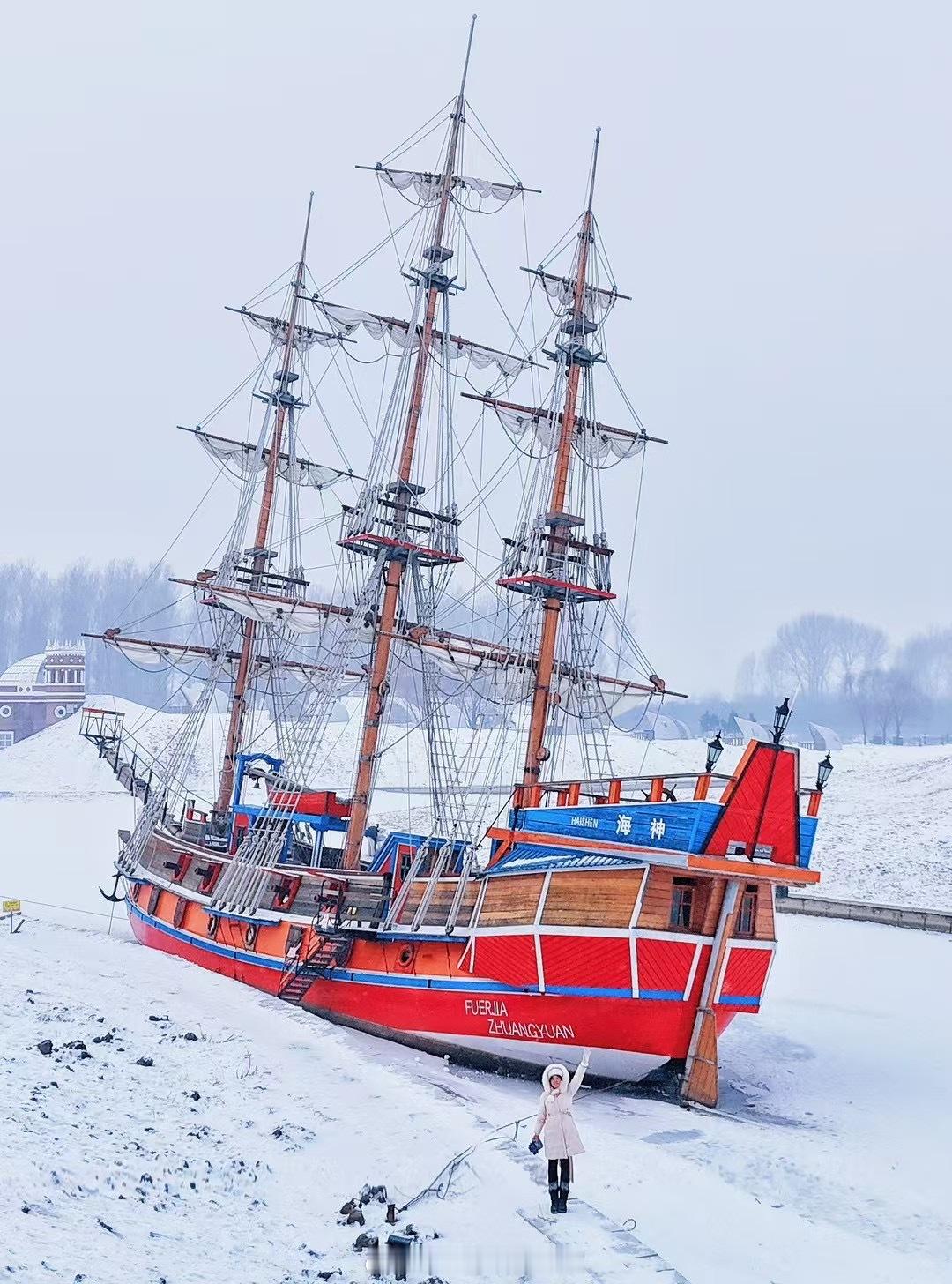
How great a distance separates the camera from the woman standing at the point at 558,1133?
31.6ft

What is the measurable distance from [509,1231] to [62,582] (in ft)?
445

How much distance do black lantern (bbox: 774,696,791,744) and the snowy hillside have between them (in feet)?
56.9

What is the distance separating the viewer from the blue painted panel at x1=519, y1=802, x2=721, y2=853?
16438 mm

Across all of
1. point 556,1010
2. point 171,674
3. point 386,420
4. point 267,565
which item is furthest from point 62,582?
point 556,1010

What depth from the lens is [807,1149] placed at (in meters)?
13.9

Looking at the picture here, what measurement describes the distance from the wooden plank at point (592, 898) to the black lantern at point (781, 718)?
2.87 metres

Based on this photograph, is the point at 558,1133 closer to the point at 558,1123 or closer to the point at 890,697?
the point at 558,1123

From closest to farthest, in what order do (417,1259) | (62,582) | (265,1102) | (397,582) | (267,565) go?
(417,1259) < (265,1102) < (397,582) < (267,565) < (62,582)

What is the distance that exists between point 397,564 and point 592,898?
526 inches

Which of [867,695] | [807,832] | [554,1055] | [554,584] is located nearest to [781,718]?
[807,832]

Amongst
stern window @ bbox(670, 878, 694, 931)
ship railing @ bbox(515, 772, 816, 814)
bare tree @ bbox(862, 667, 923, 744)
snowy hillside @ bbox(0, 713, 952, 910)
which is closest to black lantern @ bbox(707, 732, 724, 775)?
ship railing @ bbox(515, 772, 816, 814)

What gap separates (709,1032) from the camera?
16.6 m

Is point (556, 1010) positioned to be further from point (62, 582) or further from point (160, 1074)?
point (62, 582)

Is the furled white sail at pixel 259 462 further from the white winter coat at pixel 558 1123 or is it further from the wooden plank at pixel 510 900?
the white winter coat at pixel 558 1123
